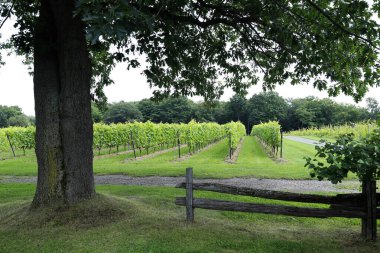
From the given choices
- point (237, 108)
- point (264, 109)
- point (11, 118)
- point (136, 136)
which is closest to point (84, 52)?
point (136, 136)

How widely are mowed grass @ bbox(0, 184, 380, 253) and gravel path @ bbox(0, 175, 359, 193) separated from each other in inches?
171

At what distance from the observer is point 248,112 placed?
10438 cm

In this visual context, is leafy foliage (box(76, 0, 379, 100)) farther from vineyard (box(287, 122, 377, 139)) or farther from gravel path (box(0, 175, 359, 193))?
gravel path (box(0, 175, 359, 193))

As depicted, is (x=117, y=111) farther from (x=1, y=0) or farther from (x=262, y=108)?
(x=1, y=0)

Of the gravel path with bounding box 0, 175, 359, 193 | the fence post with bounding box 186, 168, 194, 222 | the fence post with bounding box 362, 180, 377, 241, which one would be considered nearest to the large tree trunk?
the fence post with bounding box 186, 168, 194, 222

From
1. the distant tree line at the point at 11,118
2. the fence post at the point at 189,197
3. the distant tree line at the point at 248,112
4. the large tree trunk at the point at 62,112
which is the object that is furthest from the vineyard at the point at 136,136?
the distant tree line at the point at 11,118

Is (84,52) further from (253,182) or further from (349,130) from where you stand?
(349,130)

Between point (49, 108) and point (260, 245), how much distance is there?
500 centimetres

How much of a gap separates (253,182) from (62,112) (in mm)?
8638

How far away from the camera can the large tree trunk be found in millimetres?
6840

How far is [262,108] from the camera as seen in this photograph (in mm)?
105188

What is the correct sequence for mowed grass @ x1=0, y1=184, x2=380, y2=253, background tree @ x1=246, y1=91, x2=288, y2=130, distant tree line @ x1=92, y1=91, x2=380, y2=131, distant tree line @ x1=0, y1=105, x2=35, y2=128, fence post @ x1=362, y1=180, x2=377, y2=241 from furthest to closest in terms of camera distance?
background tree @ x1=246, y1=91, x2=288, y2=130 < distant tree line @ x1=0, y1=105, x2=35, y2=128 < distant tree line @ x1=92, y1=91, x2=380, y2=131 < fence post @ x1=362, y1=180, x2=377, y2=241 < mowed grass @ x1=0, y1=184, x2=380, y2=253

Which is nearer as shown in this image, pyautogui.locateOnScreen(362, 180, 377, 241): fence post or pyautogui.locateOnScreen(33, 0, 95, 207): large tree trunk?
pyautogui.locateOnScreen(362, 180, 377, 241): fence post

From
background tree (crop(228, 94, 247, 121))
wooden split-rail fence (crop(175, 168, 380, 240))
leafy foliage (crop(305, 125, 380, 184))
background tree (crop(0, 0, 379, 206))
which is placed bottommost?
wooden split-rail fence (crop(175, 168, 380, 240))
